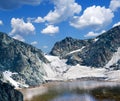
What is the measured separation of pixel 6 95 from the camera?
12462 cm

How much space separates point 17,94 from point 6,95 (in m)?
10.7

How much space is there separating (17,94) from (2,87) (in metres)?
11.8

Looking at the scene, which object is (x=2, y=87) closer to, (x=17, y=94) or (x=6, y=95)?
(x=6, y=95)

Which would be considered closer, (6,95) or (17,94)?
(6,95)

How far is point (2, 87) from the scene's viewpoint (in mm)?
124562

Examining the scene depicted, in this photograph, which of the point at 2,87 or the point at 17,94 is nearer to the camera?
the point at 2,87

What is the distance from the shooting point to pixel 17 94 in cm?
13500

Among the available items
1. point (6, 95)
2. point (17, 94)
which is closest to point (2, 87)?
point (6, 95)

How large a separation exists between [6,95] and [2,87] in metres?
3.11
